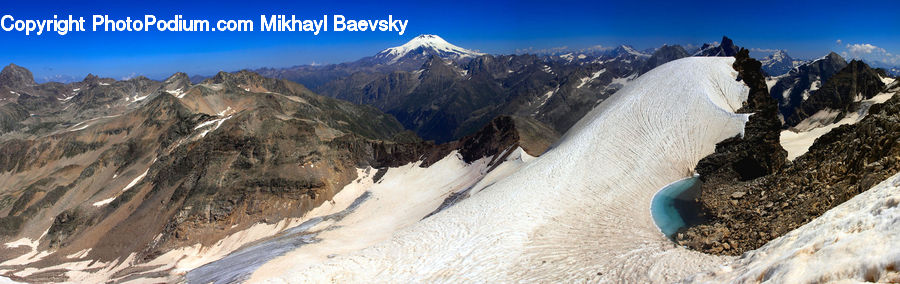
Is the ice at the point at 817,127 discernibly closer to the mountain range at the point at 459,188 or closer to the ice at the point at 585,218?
the mountain range at the point at 459,188

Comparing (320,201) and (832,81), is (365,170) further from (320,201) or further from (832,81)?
(832,81)

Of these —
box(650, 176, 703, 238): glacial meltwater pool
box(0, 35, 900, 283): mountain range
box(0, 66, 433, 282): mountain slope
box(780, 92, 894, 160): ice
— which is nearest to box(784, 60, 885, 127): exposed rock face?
box(0, 35, 900, 283): mountain range

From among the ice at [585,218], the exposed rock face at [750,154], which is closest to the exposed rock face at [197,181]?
the ice at [585,218]

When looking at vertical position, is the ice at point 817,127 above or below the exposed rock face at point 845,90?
below

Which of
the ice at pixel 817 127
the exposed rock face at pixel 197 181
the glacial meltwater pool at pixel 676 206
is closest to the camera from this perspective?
the glacial meltwater pool at pixel 676 206

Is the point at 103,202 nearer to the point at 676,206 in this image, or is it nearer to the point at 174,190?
the point at 174,190

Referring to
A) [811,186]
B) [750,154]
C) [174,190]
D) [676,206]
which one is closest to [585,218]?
[676,206]

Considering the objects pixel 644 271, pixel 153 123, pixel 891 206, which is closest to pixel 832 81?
pixel 644 271
